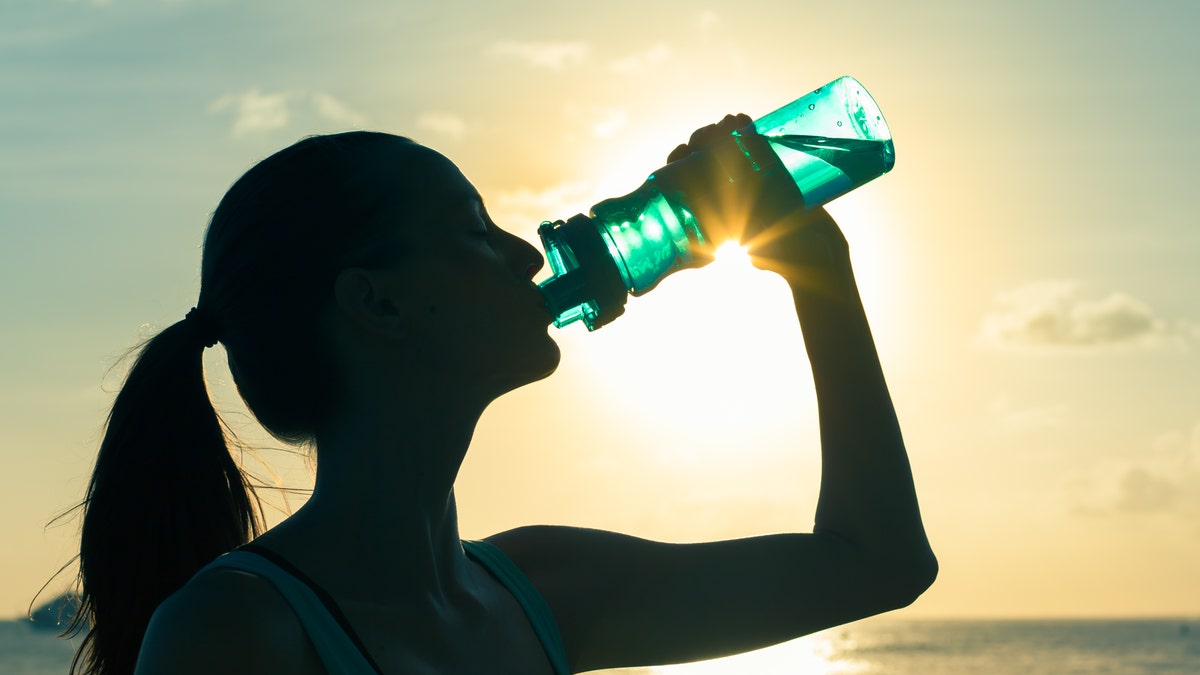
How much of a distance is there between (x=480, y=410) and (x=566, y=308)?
266 millimetres

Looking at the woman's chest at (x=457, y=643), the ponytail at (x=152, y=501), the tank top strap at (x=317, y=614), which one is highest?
the ponytail at (x=152, y=501)

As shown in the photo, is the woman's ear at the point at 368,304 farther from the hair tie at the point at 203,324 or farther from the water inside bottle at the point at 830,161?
the water inside bottle at the point at 830,161

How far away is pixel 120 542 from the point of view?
6.76 feet

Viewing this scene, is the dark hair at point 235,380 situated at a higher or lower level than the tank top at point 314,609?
higher

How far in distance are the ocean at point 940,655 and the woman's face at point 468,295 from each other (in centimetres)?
4598

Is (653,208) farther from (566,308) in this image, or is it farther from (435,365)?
(435,365)

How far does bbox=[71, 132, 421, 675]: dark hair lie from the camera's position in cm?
206

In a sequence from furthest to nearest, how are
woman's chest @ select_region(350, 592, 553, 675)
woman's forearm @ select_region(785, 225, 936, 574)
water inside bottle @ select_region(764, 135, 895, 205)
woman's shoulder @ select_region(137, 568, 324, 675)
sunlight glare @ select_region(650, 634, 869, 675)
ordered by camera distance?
sunlight glare @ select_region(650, 634, 869, 675) < water inside bottle @ select_region(764, 135, 895, 205) < woman's forearm @ select_region(785, 225, 936, 574) < woman's chest @ select_region(350, 592, 553, 675) < woman's shoulder @ select_region(137, 568, 324, 675)

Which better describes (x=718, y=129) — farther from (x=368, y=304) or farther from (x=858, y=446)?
(x=368, y=304)

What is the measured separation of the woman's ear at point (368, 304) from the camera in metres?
2.06

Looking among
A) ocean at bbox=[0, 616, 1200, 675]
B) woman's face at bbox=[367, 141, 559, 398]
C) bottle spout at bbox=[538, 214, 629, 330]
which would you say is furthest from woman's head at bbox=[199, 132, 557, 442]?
ocean at bbox=[0, 616, 1200, 675]

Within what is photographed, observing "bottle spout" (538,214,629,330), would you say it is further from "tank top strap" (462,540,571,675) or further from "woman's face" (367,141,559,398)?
"tank top strap" (462,540,571,675)

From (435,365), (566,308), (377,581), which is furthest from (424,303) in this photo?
(377,581)

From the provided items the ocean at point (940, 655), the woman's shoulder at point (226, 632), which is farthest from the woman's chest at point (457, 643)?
the ocean at point (940, 655)
